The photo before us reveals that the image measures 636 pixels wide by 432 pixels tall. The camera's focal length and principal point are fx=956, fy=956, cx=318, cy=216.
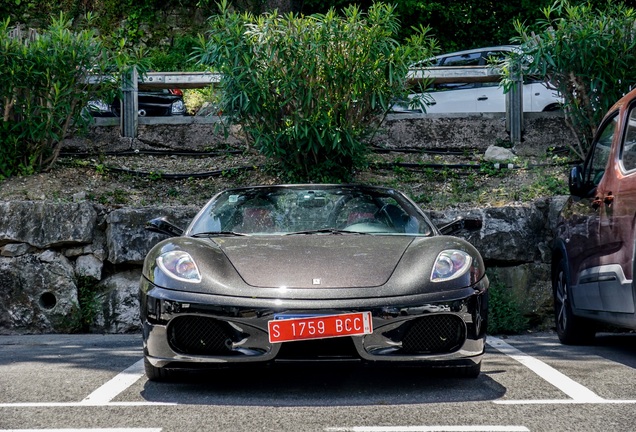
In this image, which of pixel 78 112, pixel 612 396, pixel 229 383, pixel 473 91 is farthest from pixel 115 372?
pixel 473 91

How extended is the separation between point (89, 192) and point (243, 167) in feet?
5.68

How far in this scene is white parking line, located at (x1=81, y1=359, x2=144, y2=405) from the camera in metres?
4.75

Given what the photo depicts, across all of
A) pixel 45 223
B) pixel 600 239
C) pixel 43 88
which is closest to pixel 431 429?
pixel 600 239

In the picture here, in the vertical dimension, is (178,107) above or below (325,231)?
above

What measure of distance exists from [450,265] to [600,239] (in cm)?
169

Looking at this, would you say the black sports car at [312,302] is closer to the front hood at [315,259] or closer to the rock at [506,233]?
the front hood at [315,259]

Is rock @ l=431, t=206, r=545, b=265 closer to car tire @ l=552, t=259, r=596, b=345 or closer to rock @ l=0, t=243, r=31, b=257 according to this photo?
car tire @ l=552, t=259, r=596, b=345

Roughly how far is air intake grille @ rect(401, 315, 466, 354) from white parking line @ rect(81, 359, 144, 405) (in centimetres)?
151

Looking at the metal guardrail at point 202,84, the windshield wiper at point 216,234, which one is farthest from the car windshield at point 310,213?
the metal guardrail at point 202,84

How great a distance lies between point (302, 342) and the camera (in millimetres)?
4711

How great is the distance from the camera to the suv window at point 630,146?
6.13 m

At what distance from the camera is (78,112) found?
10023 millimetres

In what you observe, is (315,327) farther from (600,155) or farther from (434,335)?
(600,155)

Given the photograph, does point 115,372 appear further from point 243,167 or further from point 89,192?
point 243,167
